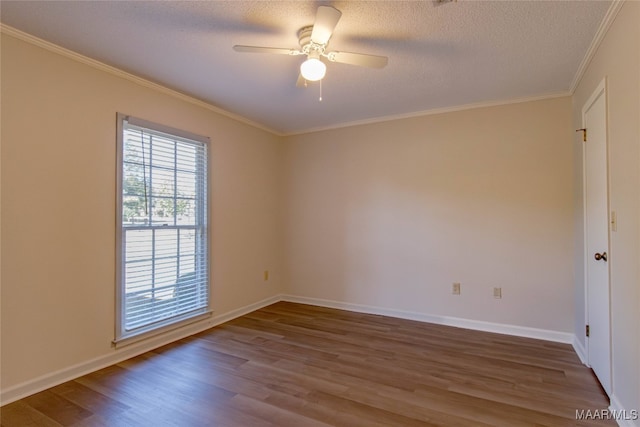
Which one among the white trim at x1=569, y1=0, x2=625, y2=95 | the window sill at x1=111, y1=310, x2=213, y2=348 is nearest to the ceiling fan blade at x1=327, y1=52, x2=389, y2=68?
the white trim at x1=569, y1=0, x2=625, y2=95

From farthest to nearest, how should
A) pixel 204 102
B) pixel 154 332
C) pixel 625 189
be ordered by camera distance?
pixel 204 102, pixel 154 332, pixel 625 189

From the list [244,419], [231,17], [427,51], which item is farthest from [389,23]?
[244,419]

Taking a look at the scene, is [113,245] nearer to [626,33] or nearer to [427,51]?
[427,51]

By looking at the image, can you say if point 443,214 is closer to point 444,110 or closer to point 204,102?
point 444,110

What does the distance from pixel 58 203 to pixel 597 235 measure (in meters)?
3.96

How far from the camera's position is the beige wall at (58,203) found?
2111mm

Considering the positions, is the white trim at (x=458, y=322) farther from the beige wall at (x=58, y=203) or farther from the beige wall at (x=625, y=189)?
the beige wall at (x=58, y=203)

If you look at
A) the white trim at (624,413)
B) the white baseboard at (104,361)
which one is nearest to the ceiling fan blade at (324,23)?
the white trim at (624,413)

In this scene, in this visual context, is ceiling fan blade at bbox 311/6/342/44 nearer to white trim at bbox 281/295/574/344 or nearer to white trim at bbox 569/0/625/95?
white trim at bbox 569/0/625/95

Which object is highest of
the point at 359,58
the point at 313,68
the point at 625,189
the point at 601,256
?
the point at 359,58

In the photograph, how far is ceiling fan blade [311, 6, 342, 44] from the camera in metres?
1.69

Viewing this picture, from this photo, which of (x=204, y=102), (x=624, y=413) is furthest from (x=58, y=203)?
(x=624, y=413)

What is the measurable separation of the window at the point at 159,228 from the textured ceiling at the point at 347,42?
1.90ft

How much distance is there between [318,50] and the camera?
208cm
